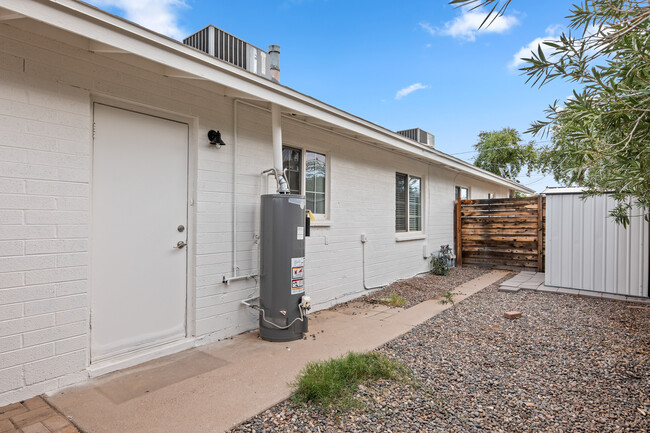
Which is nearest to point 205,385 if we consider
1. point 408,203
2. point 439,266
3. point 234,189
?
point 234,189

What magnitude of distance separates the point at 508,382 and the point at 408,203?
522 cm

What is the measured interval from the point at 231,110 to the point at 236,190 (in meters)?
0.90

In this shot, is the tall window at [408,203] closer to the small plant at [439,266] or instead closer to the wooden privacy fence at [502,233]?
the small plant at [439,266]

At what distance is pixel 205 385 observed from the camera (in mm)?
2754

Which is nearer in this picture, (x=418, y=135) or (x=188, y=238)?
(x=188, y=238)

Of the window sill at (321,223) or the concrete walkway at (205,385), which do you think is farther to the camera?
the window sill at (321,223)

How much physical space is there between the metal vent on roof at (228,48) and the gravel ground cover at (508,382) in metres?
3.60

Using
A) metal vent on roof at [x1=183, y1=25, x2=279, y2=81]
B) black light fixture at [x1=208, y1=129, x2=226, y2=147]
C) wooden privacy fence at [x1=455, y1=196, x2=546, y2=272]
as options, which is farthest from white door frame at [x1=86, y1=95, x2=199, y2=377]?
wooden privacy fence at [x1=455, y1=196, x2=546, y2=272]

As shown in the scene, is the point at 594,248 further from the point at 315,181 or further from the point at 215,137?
the point at 215,137

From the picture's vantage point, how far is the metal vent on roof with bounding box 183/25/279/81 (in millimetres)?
3998

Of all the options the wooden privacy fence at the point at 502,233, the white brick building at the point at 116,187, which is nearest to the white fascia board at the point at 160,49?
the white brick building at the point at 116,187

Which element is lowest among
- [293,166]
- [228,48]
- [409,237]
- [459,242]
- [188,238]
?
[459,242]

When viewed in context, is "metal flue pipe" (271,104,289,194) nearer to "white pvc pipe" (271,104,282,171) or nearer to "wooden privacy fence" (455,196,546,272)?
A: "white pvc pipe" (271,104,282,171)

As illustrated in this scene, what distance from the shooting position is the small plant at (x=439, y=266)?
8305mm
